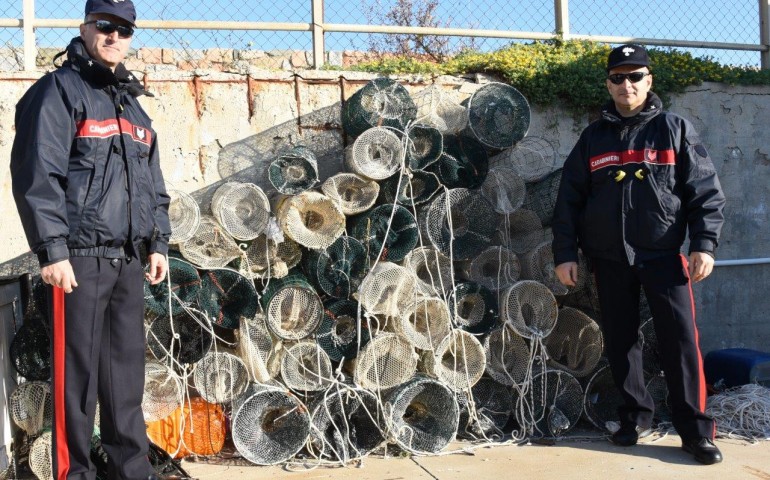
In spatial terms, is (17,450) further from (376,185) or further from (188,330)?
(376,185)

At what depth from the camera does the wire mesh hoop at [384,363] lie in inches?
195

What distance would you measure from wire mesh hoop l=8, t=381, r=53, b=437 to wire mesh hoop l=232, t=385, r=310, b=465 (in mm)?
1016

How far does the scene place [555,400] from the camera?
209 inches

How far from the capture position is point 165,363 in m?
4.92

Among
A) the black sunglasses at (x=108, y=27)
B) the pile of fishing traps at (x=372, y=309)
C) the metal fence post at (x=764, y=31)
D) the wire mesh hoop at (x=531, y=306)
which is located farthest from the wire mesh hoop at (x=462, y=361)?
the metal fence post at (x=764, y=31)

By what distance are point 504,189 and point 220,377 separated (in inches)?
86.9

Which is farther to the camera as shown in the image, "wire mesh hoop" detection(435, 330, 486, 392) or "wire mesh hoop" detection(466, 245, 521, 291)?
"wire mesh hoop" detection(466, 245, 521, 291)

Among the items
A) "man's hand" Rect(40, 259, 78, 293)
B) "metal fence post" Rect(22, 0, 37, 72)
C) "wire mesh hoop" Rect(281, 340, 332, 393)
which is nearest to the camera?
"man's hand" Rect(40, 259, 78, 293)

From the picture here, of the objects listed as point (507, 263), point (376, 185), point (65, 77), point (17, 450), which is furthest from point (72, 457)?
point (507, 263)

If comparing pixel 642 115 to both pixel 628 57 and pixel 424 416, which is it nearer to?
pixel 628 57

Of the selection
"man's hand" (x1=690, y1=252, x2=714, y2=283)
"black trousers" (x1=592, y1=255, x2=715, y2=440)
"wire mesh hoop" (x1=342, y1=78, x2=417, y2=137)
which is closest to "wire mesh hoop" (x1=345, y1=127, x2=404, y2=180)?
"wire mesh hoop" (x1=342, y1=78, x2=417, y2=137)

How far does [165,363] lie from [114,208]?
1.38 meters

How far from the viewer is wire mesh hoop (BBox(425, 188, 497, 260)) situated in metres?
5.36

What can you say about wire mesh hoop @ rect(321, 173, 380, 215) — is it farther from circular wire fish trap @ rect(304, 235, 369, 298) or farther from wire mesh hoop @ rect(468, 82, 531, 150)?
wire mesh hoop @ rect(468, 82, 531, 150)
